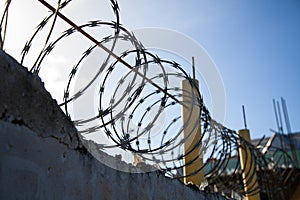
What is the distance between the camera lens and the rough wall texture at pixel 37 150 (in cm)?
142

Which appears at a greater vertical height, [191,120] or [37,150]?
[191,120]

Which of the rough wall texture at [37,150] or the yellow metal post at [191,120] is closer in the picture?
the rough wall texture at [37,150]

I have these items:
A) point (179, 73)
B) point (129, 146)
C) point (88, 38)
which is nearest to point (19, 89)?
point (129, 146)

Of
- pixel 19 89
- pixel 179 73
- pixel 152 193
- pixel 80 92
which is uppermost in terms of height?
pixel 179 73

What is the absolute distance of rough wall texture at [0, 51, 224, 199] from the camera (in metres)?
1.42

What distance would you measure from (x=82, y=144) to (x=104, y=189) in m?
0.33

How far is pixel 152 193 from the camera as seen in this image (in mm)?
2596

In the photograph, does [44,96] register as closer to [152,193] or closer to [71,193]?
[71,193]

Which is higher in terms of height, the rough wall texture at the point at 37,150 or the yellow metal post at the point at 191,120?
the yellow metal post at the point at 191,120

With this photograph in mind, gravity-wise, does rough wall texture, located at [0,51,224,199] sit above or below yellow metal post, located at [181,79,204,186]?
below

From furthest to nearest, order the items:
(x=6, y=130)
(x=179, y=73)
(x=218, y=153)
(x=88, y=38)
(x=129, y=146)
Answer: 1. (x=218, y=153)
2. (x=179, y=73)
3. (x=88, y=38)
4. (x=129, y=146)
5. (x=6, y=130)

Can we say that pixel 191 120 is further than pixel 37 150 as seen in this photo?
Yes

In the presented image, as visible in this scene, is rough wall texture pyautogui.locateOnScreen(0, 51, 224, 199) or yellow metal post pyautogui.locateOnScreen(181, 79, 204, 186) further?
yellow metal post pyautogui.locateOnScreen(181, 79, 204, 186)

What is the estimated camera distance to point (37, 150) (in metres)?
1.57
